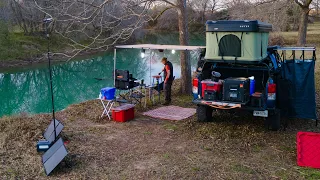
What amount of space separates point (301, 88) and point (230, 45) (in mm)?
1777

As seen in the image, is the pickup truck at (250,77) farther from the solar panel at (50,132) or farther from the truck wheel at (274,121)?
the solar panel at (50,132)

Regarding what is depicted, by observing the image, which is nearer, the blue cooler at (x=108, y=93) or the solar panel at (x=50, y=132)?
the solar panel at (x=50, y=132)

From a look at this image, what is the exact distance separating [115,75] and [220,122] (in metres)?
3.03

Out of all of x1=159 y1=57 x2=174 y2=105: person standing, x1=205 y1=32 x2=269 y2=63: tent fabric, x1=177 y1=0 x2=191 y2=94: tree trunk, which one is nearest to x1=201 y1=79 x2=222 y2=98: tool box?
x1=205 y1=32 x2=269 y2=63: tent fabric

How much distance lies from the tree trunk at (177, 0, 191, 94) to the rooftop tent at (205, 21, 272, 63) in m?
3.31

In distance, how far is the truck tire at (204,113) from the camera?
7094mm

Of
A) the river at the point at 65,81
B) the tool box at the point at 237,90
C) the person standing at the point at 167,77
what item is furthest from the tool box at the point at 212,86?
the river at the point at 65,81

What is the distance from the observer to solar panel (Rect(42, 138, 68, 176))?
4812 millimetres

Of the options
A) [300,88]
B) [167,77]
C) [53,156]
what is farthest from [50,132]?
[300,88]

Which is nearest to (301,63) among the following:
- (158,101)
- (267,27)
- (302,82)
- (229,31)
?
(302,82)

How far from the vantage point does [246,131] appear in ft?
21.6

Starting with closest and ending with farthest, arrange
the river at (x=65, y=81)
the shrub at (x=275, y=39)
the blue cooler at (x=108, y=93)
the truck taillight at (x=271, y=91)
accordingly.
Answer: the truck taillight at (x=271, y=91) → the blue cooler at (x=108, y=93) → the river at (x=65, y=81) → the shrub at (x=275, y=39)

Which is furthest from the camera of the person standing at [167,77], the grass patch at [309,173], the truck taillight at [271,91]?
the person standing at [167,77]

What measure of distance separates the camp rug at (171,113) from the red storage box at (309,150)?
318 cm
